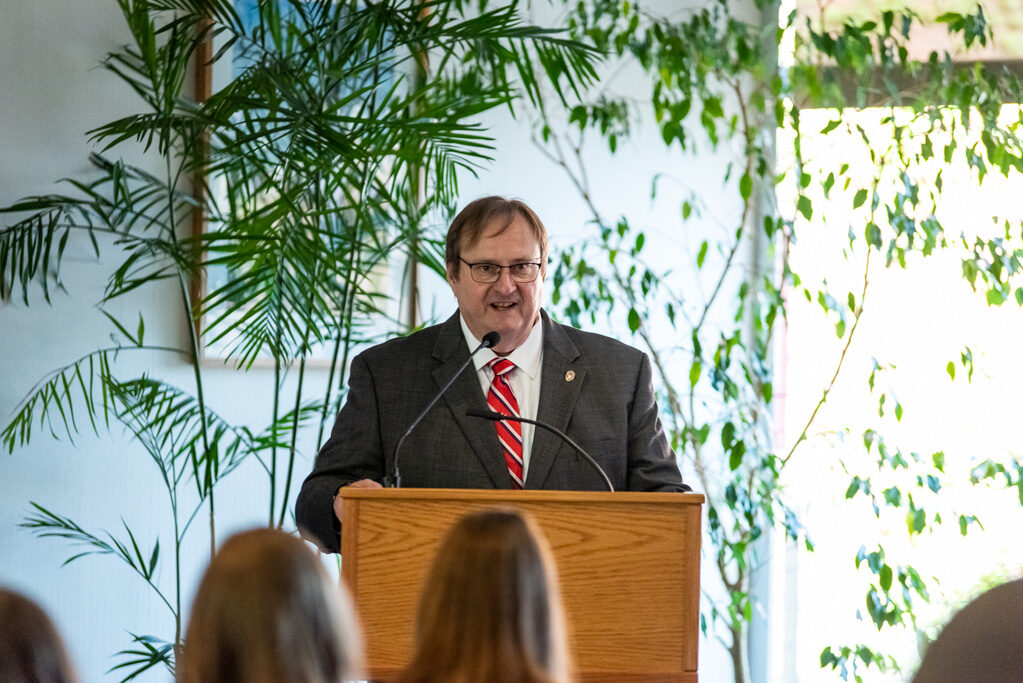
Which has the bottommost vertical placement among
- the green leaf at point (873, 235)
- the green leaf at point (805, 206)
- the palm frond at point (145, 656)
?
the palm frond at point (145, 656)

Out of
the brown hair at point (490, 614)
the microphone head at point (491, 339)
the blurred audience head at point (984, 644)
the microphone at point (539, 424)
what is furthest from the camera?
the microphone head at point (491, 339)

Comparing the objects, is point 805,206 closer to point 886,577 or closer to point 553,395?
point 886,577

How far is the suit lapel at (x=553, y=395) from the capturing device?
2805 mm

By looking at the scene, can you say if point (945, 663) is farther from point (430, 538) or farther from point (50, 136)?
point (50, 136)

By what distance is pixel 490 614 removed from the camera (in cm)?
144

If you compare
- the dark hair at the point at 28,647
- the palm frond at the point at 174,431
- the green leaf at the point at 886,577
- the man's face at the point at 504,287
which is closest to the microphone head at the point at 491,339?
the man's face at the point at 504,287

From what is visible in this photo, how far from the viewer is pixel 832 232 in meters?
5.34

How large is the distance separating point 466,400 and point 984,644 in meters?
1.69

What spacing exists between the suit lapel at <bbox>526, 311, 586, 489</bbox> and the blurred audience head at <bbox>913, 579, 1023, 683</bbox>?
59.8 inches

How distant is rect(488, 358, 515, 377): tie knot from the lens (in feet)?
9.67

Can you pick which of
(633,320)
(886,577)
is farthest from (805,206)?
(886,577)

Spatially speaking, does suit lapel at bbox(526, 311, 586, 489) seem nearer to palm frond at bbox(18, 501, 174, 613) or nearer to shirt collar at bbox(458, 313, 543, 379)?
shirt collar at bbox(458, 313, 543, 379)

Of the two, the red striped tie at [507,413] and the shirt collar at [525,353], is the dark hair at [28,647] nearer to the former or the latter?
the red striped tie at [507,413]

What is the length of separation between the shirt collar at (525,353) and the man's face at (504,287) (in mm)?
33
